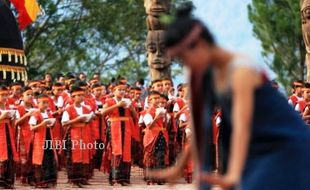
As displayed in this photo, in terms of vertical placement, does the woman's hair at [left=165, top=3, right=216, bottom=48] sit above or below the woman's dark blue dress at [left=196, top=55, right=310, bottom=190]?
above

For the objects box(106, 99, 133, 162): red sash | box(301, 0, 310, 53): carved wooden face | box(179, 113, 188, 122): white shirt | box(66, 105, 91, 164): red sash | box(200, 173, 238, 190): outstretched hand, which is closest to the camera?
box(200, 173, 238, 190): outstretched hand

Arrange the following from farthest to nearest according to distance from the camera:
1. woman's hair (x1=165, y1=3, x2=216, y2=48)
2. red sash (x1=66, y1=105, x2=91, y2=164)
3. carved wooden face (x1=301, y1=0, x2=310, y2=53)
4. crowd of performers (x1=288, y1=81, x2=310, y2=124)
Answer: carved wooden face (x1=301, y1=0, x2=310, y2=53), crowd of performers (x1=288, y1=81, x2=310, y2=124), red sash (x1=66, y1=105, x2=91, y2=164), woman's hair (x1=165, y1=3, x2=216, y2=48)

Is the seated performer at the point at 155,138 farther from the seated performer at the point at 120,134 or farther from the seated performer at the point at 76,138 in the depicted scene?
the seated performer at the point at 76,138

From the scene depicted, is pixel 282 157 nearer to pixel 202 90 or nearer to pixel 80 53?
pixel 202 90

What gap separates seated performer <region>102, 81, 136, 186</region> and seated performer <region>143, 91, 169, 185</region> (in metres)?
0.29

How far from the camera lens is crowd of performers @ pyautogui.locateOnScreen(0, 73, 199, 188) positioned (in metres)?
15.1

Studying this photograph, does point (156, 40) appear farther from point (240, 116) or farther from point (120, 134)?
point (240, 116)

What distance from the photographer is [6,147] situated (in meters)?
15.1

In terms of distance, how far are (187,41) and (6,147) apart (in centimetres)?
1065

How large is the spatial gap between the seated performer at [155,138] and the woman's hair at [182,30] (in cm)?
1079

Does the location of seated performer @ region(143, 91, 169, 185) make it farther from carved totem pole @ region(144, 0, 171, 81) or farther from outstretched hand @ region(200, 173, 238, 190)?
outstretched hand @ region(200, 173, 238, 190)

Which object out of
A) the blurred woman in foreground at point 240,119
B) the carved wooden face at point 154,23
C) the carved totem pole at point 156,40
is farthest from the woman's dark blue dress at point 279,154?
the carved wooden face at point 154,23

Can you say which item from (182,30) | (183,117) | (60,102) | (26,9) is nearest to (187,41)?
(182,30)

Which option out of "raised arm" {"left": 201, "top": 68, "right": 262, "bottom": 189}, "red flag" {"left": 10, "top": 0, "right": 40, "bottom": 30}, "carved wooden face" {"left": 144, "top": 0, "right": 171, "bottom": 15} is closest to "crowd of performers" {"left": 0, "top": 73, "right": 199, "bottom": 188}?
"carved wooden face" {"left": 144, "top": 0, "right": 171, "bottom": 15}
